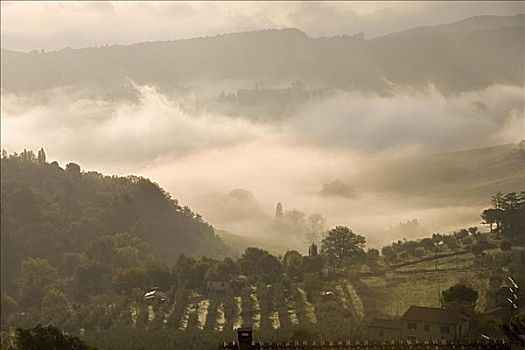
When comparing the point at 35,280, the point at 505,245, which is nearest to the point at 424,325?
the point at 505,245

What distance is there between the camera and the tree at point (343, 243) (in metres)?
51.5

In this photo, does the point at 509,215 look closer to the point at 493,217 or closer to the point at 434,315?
the point at 493,217

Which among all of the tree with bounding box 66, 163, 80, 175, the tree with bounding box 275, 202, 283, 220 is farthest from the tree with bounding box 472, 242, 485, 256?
the tree with bounding box 66, 163, 80, 175

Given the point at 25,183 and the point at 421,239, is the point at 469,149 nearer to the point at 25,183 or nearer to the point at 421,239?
the point at 421,239

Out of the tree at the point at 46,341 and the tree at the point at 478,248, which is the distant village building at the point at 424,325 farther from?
the tree at the point at 46,341

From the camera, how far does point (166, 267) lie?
201 feet

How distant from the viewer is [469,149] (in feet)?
154

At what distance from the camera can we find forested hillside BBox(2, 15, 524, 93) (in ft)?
162

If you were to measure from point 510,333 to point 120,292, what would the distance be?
42.1m

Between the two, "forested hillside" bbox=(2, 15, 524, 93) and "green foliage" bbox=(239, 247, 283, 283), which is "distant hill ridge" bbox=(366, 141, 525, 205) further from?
"green foliage" bbox=(239, 247, 283, 283)

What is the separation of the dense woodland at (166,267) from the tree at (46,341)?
0.77ft

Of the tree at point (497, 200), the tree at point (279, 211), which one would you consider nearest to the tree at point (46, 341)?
the tree at point (497, 200)

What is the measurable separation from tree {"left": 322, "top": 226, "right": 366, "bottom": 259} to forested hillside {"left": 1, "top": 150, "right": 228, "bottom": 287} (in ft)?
73.8

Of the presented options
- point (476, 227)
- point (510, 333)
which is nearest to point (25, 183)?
point (476, 227)
